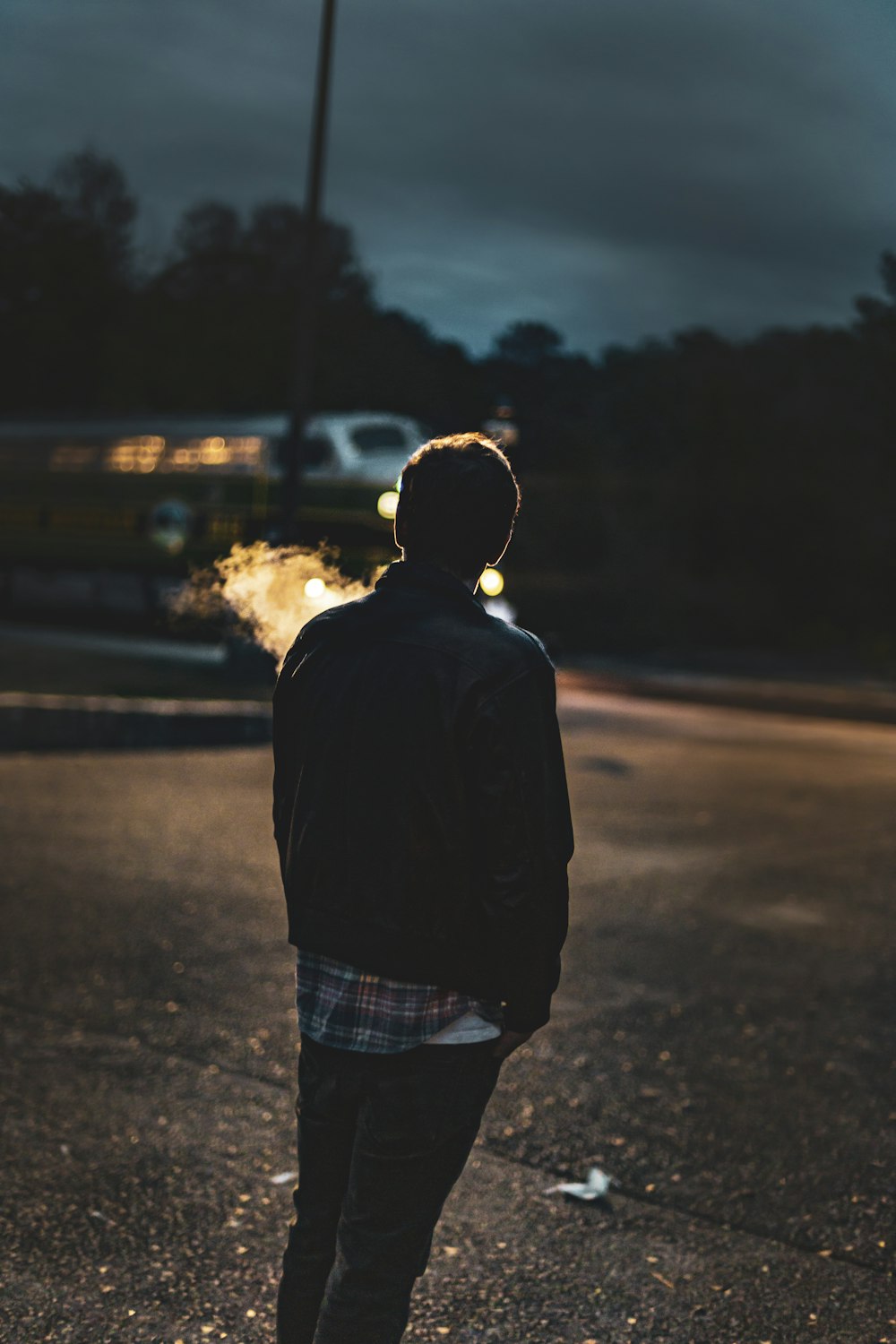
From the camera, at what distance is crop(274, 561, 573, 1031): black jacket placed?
2.33 meters

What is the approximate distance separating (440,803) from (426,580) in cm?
37

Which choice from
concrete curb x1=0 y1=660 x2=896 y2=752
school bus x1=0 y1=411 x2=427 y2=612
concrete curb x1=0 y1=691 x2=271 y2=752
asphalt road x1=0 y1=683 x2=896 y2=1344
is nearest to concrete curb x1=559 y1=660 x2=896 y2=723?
school bus x1=0 y1=411 x2=427 y2=612

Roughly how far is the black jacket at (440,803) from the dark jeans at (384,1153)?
0.15m

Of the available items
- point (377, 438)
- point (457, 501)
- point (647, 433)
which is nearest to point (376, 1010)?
point (457, 501)

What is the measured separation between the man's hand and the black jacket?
22 mm

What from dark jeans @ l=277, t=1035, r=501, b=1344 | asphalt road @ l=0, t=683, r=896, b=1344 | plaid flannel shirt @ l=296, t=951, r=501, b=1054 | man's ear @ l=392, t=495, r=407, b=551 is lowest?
asphalt road @ l=0, t=683, r=896, b=1344

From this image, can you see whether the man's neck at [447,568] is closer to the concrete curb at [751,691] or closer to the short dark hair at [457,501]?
the short dark hair at [457,501]

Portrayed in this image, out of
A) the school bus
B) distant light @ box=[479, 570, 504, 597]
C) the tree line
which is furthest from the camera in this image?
the tree line

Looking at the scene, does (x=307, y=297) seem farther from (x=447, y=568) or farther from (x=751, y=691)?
(x=447, y=568)

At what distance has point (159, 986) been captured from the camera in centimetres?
582

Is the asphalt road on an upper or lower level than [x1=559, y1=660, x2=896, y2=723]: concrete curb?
lower

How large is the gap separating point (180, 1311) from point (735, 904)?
15.8 feet

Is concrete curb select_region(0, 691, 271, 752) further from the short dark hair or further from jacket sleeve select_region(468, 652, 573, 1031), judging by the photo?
jacket sleeve select_region(468, 652, 573, 1031)

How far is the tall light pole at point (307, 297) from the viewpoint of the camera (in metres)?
17.9
